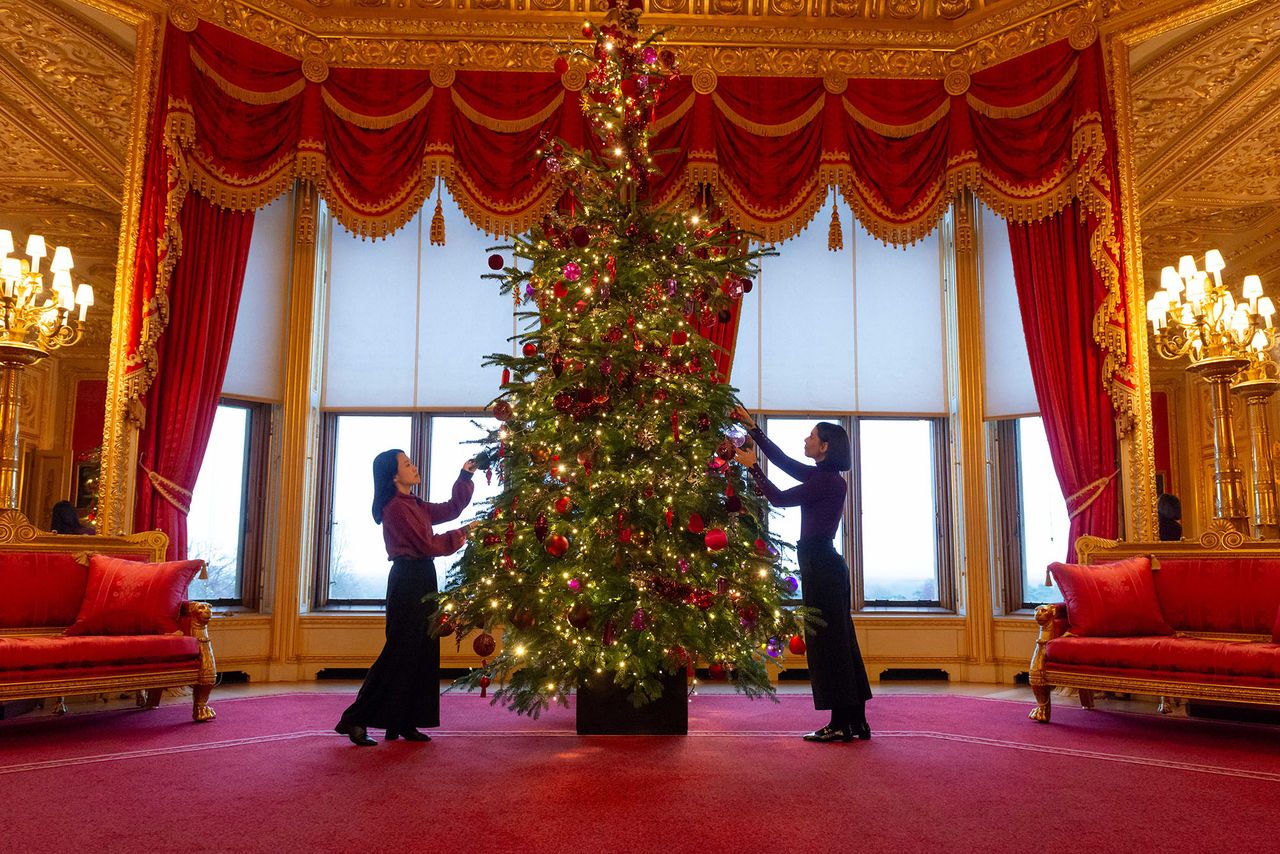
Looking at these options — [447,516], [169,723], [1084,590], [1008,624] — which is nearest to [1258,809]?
[1084,590]

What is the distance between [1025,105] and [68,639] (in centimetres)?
624

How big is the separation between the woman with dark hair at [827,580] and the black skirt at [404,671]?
1.54 meters

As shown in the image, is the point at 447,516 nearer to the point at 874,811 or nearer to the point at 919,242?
the point at 874,811

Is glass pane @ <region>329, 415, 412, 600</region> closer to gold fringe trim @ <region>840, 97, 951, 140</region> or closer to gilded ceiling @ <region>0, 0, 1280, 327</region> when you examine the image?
gilded ceiling @ <region>0, 0, 1280, 327</region>

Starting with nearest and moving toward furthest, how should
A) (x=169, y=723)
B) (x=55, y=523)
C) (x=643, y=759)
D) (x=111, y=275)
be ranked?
(x=643, y=759)
(x=169, y=723)
(x=55, y=523)
(x=111, y=275)

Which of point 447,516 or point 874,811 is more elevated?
point 447,516

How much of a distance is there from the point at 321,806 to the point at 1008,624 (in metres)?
5.09

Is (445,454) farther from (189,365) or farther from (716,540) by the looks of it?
(716,540)

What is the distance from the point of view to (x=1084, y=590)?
15.3 ft

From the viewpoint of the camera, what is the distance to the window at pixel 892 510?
22.8 ft

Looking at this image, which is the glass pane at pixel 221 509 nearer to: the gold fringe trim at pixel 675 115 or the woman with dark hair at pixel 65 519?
the woman with dark hair at pixel 65 519

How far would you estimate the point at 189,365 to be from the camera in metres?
5.80

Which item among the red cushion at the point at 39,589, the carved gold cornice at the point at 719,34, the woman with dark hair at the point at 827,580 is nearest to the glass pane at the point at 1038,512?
the carved gold cornice at the point at 719,34

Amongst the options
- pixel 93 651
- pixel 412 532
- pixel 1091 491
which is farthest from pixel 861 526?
pixel 93 651
